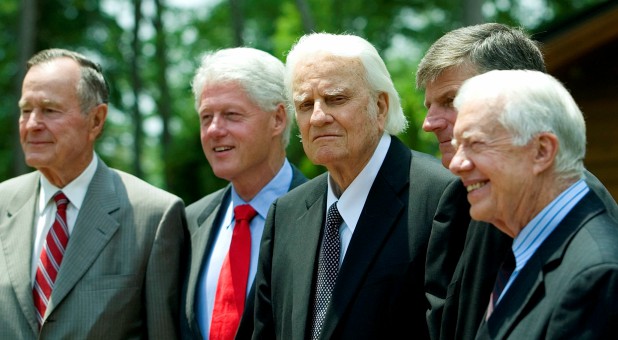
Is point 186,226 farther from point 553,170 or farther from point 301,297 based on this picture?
point 553,170

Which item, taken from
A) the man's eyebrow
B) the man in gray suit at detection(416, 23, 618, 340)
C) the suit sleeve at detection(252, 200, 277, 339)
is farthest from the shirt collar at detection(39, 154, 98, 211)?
the man in gray suit at detection(416, 23, 618, 340)

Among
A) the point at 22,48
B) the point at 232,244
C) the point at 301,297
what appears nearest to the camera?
the point at 301,297

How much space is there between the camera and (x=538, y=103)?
2945 millimetres

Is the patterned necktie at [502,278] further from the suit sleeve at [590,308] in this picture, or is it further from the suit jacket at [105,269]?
the suit jacket at [105,269]

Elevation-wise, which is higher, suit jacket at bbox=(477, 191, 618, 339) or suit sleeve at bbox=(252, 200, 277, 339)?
suit jacket at bbox=(477, 191, 618, 339)

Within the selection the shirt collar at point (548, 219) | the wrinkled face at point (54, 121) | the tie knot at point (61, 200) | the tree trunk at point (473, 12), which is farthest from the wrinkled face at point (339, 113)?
the tree trunk at point (473, 12)

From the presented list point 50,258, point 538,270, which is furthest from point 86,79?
point 538,270

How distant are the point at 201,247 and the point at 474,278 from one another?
6.52ft

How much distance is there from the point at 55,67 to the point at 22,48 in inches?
484

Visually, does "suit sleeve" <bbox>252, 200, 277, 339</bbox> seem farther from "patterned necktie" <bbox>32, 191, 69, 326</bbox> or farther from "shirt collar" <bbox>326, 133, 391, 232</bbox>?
"patterned necktie" <bbox>32, 191, 69, 326</bbox>

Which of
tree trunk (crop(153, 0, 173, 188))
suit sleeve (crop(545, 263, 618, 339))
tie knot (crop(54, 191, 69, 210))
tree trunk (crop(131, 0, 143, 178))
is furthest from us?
tree trunk (crop(153, 0, 173, 188))

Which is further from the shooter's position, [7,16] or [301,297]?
[7,16]

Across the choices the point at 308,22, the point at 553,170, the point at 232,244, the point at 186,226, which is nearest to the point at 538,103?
the point at 553,170

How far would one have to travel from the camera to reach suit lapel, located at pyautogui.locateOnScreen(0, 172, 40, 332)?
4.71 m
